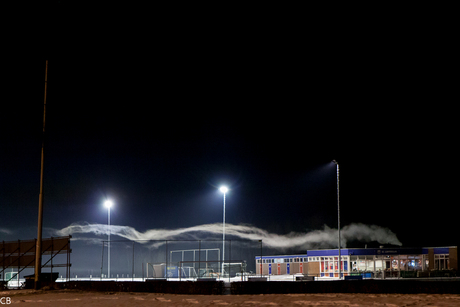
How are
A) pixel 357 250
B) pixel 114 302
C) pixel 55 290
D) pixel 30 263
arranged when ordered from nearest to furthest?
pixel 114 302 → pixel 55 290 → pixel 30 263 → pixel 357 250

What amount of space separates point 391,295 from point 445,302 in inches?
129

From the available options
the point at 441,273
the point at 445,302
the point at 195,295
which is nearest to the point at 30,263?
the point at 195,295

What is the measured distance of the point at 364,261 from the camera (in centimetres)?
5134

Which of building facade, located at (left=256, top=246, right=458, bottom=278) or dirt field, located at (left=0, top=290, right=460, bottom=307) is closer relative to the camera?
dirt field, located at (left=0, top=290, right=460, bottom=307)

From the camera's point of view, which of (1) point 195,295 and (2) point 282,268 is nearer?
(1) point 195,295

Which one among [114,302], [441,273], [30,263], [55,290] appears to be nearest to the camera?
[114,302]

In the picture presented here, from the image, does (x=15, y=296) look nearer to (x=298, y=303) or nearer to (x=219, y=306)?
(x=219, y=306)

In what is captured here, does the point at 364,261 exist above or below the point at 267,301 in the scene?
below

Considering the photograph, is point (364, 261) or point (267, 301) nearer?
point (267, 301)

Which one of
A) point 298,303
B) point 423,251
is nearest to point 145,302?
point 298,303

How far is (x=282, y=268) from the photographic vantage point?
5434 centimetres

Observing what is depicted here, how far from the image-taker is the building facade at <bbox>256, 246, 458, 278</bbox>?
2013 inches

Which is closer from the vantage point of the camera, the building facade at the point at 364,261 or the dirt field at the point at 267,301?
the dirt field at the point at 267,301

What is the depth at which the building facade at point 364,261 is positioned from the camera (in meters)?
51.1
